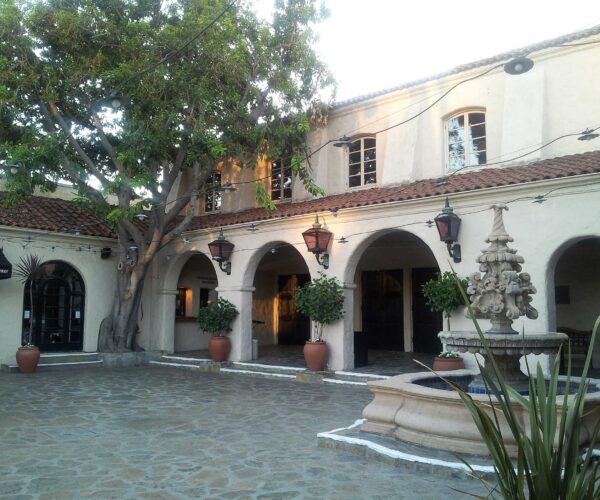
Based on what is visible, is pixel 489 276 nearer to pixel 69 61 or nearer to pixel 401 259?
pixel 401 259

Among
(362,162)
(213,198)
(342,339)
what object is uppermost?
(362,162)

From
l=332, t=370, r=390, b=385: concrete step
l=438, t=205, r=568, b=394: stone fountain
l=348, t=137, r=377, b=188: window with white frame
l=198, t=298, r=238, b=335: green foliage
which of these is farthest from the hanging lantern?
l=438, t=205, r=568, b=394: stone fountain

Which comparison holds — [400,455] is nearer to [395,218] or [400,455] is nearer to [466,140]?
[395,218]

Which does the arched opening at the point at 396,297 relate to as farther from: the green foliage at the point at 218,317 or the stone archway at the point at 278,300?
the green foliage at the point at 218,317

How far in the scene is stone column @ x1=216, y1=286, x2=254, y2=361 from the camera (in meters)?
14.2

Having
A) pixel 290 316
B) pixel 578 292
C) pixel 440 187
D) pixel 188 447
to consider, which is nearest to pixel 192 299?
pixel 290 316

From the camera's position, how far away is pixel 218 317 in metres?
14.0

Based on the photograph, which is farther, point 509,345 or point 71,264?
point 71,264

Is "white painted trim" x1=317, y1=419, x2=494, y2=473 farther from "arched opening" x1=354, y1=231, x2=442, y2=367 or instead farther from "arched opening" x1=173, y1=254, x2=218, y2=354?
"arched opening" x1=173, y1=254, x2=218, y2=354

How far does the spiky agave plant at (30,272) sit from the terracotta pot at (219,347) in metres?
4.35

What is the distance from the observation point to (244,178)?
16500 mm

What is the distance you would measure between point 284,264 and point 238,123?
6773 mm

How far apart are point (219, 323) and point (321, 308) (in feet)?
10.5

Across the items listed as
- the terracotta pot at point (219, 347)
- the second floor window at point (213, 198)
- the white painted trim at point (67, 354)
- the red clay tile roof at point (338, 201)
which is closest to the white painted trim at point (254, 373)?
the terracotta pot at point (219, 347)
